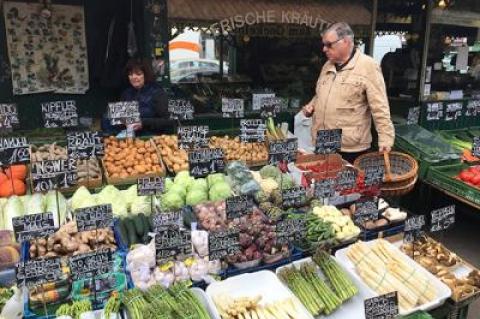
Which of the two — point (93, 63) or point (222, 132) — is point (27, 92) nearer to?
point (93, 63)

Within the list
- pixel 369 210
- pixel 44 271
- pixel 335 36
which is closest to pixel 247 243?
pixel 369 210

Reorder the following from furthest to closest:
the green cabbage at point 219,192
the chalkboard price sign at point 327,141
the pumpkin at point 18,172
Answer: the pumpkin at point 18,172 → the green cabbage at point 219,192 → the chalkboard price sign at point 327,141

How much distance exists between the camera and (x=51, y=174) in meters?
3.10

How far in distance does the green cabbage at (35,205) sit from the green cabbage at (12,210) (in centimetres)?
5

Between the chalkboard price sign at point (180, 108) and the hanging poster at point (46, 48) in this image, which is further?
the hanging poster at point (46, 48)

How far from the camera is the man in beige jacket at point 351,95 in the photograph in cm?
433

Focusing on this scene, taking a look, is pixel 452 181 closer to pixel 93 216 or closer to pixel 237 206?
pixel 237 206

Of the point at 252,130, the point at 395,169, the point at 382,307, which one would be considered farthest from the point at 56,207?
the point at 395,169

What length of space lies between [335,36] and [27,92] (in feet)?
18.1

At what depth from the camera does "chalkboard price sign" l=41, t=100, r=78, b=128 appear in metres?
3.73

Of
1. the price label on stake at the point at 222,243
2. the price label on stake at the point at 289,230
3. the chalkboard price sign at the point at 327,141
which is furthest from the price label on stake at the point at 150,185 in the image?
the chalkboard price sign at the point at 327,141

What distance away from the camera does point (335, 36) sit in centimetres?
422

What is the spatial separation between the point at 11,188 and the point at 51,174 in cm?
134

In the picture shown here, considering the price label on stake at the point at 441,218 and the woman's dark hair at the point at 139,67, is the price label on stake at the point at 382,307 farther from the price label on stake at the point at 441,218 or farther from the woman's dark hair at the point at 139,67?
the woman's dark hair at the point at 139,67
